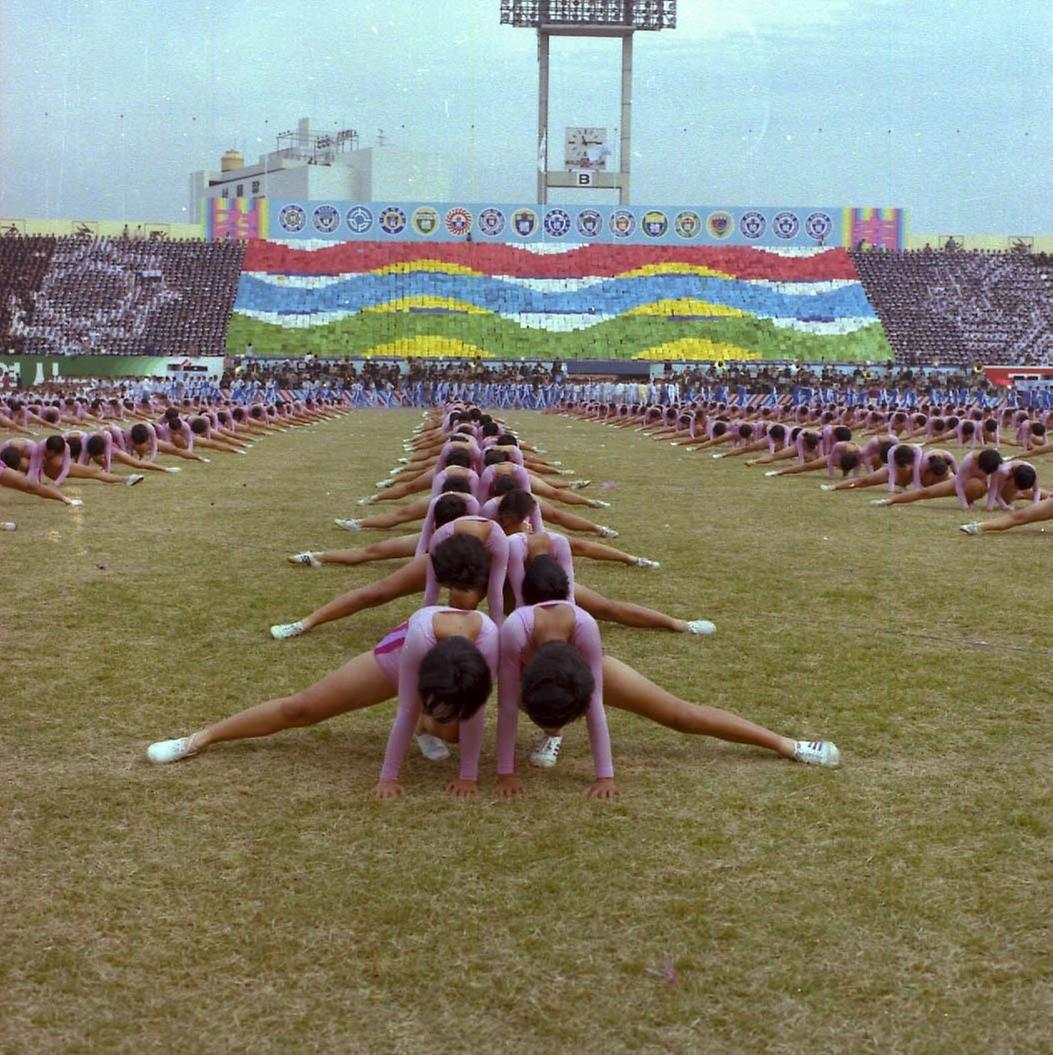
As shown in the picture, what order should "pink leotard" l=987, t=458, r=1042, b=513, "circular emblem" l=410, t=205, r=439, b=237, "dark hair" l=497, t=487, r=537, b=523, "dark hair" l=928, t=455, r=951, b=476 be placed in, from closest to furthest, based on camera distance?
"dark hair" l=497, t=487, r=537, b=523, "pink leotard" l=987, t=458, r=1042, b=513, "dark hair" l=928, t=455, r=951, b=476, "circular emblem" l=410, t=205, r=439, b=237

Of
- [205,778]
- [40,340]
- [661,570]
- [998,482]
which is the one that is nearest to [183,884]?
[205,778]

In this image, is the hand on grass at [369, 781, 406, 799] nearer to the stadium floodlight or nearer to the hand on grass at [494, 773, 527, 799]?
the hand on grass at [494, 773, 527, 799]

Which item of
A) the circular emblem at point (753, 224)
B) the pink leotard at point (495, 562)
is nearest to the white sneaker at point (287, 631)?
the pink leotard at point (495, 562)

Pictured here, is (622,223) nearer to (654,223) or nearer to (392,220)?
(654,223)

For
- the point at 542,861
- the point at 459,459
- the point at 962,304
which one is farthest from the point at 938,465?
the point at 962,304

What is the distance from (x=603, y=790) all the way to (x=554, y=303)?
5244 centimetres

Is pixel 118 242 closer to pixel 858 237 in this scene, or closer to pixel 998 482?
pixel 858 237

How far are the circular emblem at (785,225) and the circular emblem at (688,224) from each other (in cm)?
343

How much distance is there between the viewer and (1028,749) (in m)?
5.14

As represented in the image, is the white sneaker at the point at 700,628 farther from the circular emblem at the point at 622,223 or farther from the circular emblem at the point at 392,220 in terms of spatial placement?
the circular emblem at the point at 392,220

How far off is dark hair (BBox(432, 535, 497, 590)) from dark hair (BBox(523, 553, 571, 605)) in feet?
0.65

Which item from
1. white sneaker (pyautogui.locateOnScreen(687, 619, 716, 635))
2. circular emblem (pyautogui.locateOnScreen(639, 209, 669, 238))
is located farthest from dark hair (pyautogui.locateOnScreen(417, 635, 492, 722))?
circular emblem (pyautogui.locateOnScreen(639, 209, 669, 238))

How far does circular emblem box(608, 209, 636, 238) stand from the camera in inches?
2282

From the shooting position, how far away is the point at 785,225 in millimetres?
59125
